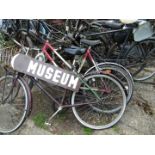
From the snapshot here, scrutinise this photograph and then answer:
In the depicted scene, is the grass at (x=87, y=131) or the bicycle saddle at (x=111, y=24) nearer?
the grass at (x=87, y=131)

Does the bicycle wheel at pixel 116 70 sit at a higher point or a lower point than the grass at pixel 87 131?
higher

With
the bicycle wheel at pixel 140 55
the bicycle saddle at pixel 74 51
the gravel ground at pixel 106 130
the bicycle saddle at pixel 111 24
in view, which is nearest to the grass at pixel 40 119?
the gravel ground at pixel 106 130

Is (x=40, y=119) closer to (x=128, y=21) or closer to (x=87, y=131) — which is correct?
(x=87, y=131)

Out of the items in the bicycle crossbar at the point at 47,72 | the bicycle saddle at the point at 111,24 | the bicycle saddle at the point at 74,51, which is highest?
the bicycle saddle at the point at 111,24

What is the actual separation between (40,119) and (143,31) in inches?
87.7

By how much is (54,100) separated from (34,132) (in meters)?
0.56

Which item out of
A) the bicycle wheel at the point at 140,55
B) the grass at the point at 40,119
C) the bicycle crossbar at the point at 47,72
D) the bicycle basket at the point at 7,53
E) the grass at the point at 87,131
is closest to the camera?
the bicycle crossbar at the point at 47,72

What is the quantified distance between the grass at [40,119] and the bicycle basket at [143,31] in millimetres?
2001

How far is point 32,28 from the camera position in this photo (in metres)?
5.91

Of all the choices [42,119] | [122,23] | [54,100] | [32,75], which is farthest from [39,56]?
[122,23]

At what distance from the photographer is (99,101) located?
472 cm

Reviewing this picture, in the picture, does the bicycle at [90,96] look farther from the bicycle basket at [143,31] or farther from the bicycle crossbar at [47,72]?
the bicycle basket at [143,31]

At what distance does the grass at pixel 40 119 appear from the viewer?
4.89 metres
